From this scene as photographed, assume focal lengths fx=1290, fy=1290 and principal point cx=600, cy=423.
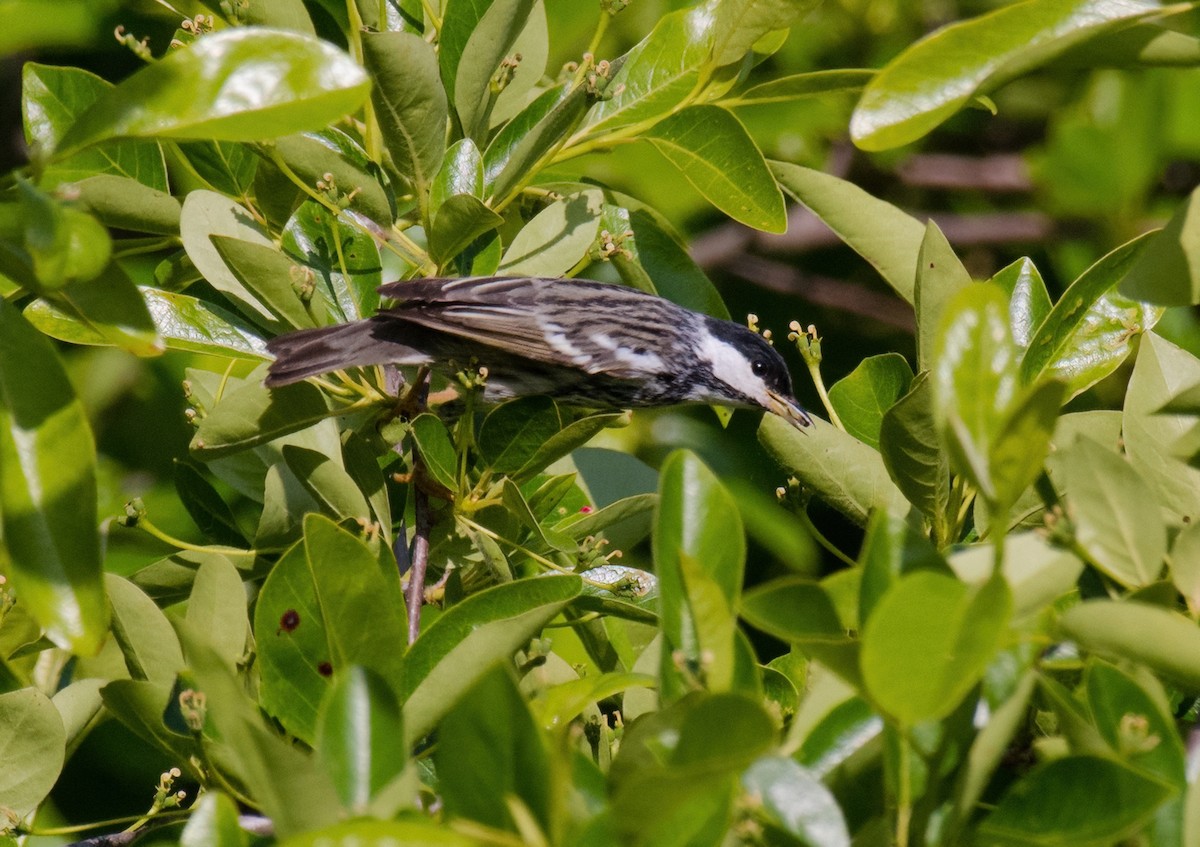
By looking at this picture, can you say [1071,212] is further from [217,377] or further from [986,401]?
[986,401]

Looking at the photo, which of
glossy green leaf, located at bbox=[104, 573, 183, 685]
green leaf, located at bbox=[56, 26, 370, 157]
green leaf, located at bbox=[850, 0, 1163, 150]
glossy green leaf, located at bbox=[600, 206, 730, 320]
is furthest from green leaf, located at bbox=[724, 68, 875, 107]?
glossy green leaf, located at bbox=[104, 573, 183, 685]

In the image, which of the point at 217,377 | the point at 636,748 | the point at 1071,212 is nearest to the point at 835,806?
the point at 636,748

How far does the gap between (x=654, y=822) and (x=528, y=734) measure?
134 millimetres

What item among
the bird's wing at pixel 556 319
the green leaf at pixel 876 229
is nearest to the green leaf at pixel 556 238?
the bird's wing at pixel 556 319

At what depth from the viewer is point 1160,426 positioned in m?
1.92

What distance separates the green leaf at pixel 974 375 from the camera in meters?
1.20

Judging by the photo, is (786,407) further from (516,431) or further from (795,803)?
(795,803)

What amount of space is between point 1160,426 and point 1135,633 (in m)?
0.73

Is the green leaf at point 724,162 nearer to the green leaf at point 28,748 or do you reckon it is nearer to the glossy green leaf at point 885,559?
the glossy green leaf at point 885,559

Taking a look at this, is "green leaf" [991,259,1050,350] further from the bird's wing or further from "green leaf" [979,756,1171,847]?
"green leaf" [979,756,1171,847]

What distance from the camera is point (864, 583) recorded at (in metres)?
1.30

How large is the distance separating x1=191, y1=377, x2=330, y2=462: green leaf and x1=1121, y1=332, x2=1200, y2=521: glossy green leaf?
136 cm

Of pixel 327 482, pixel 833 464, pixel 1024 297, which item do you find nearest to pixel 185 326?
pixel 327 482

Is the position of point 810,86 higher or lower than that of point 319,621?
higher
